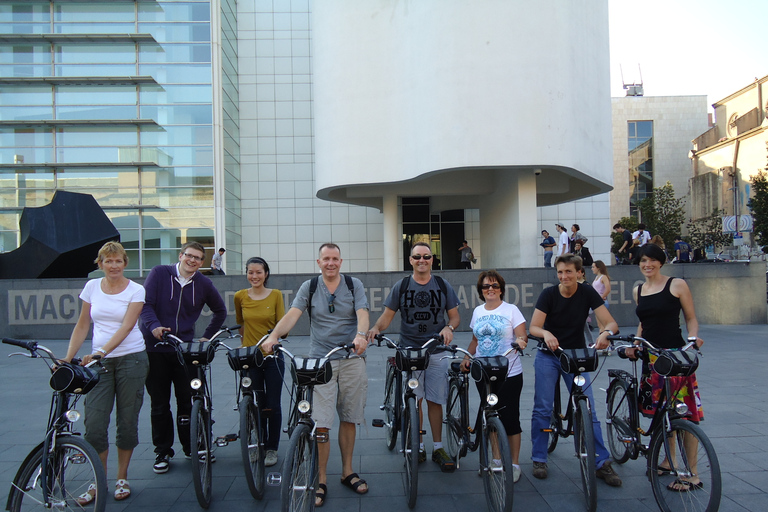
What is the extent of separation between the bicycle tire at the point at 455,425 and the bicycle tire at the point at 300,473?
4.70 feet

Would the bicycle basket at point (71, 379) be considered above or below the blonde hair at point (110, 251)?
below

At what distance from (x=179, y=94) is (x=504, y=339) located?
24164mm

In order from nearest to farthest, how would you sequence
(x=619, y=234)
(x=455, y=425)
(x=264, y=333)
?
(x=455, y=425)
(x=264, y=333)
(x=619, y=234)

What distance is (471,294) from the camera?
44.4 ft

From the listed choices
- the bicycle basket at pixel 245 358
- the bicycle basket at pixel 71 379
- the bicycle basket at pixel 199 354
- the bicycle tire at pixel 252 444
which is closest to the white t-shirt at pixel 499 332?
the bicycle basket at pixel 245 358

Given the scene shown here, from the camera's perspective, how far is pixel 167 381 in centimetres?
491

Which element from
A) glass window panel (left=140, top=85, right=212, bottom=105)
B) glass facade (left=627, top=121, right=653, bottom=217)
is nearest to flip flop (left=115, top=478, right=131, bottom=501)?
glass window panel (left=140, top=85, right=212, bottom=105)

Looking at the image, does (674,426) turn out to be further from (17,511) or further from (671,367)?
(17,511)

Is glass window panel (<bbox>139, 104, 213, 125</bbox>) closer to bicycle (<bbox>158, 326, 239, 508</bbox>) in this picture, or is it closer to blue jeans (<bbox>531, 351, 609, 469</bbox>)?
bicycle (<bbox>158, 326, 239, 508</bbox>)

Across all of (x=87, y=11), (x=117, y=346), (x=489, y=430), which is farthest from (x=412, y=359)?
(x=87, y=11)

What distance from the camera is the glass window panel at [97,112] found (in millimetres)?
24672

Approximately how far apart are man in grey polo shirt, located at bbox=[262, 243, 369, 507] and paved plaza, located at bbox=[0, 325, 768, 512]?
0.34m

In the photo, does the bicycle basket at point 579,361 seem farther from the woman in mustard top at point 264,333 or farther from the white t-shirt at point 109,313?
the white t-shirt at point 109,313

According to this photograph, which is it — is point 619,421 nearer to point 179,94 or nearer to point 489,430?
point 489,430
